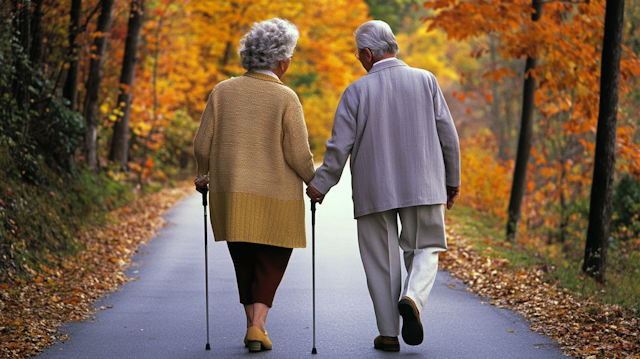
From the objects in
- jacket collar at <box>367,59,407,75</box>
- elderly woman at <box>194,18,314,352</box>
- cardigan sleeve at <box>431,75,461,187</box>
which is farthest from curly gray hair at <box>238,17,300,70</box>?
cardigan sleeve at <box>431,75,461,187</box>

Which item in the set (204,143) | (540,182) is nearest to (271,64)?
(204,143)

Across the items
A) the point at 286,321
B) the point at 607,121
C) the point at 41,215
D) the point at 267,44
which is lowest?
the point at 286,321

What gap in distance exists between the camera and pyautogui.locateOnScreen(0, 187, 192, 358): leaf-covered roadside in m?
4.88

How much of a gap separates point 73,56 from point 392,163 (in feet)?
25.5

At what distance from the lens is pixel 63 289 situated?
642 centimetres

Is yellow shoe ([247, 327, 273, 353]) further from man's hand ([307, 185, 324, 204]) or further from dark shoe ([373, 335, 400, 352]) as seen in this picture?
man's hand ([307, 185, 324, 204])

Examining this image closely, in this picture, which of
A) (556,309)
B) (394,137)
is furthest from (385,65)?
(556,309)

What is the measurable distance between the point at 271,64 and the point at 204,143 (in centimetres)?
67

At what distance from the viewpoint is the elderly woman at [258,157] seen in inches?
179

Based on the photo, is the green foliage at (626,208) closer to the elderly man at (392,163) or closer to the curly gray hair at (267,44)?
the elderly man at (392,163)

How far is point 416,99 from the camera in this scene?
462 centimetres

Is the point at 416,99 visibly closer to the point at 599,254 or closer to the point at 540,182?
the point at 599,254

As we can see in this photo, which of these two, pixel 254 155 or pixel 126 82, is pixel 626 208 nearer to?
pixel 126 82

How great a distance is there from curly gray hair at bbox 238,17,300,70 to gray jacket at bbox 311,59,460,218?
499mm
